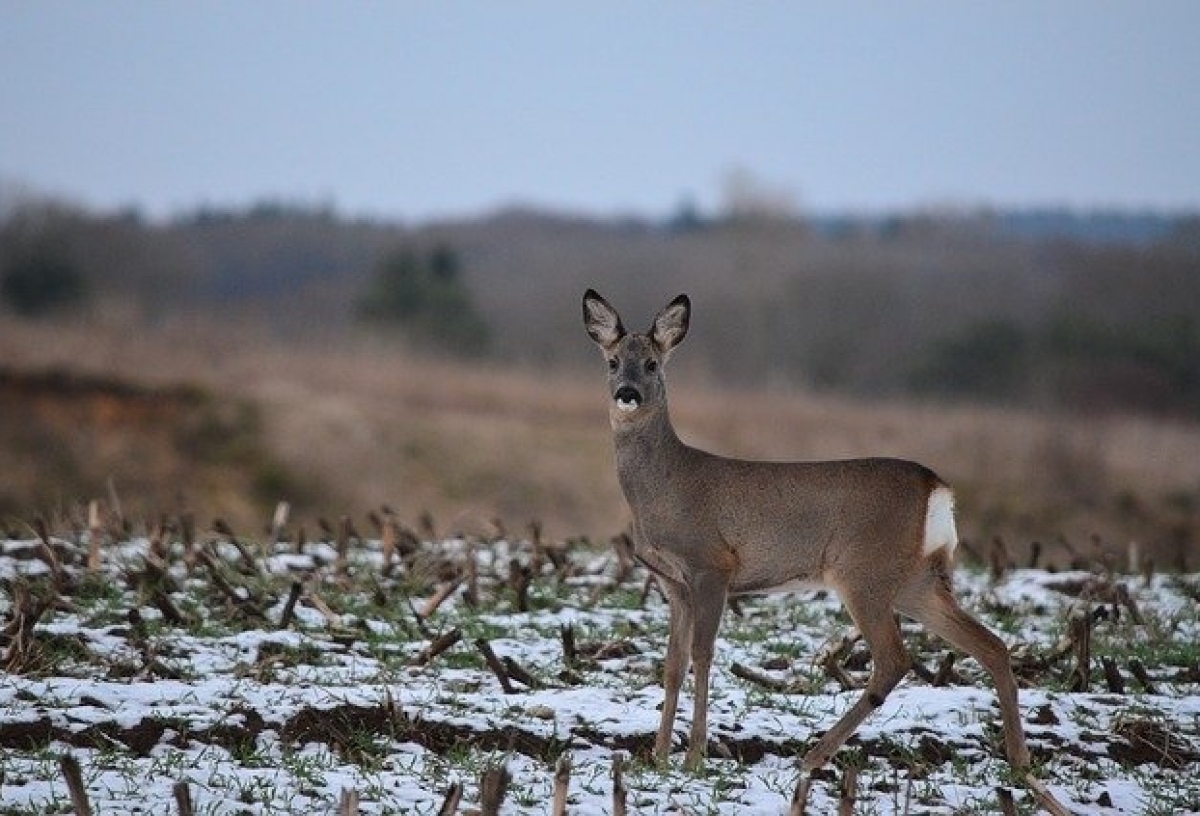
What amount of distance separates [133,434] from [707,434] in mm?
12327

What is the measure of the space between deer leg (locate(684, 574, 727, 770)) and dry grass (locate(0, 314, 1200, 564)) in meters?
23.2

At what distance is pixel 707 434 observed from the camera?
3788 centimetres

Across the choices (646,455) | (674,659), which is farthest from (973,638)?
(646,455)

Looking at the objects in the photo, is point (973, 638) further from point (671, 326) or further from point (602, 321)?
point (602, 321)

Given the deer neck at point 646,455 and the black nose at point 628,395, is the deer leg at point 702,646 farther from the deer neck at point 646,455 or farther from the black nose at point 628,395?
the black nose at point 628,395

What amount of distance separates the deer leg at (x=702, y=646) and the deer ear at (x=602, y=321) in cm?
150

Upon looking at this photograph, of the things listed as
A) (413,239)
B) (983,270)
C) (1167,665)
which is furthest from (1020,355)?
(1167,665)

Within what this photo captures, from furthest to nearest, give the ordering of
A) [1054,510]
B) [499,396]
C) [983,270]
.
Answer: [983,270]
[499,396]
[1054,510]

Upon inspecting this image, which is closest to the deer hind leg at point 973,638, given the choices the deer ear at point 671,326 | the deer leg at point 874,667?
the deer leg at point 874,667

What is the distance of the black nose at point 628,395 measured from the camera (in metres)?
8.38

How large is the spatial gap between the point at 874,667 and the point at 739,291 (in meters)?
63.3

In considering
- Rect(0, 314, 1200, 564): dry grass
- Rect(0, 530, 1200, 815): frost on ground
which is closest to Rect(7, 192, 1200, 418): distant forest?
Rect(0, 314, 1200, 564): dry grass

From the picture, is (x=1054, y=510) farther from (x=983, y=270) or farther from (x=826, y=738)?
(x=983, y=270)

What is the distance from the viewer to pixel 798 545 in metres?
8.06
